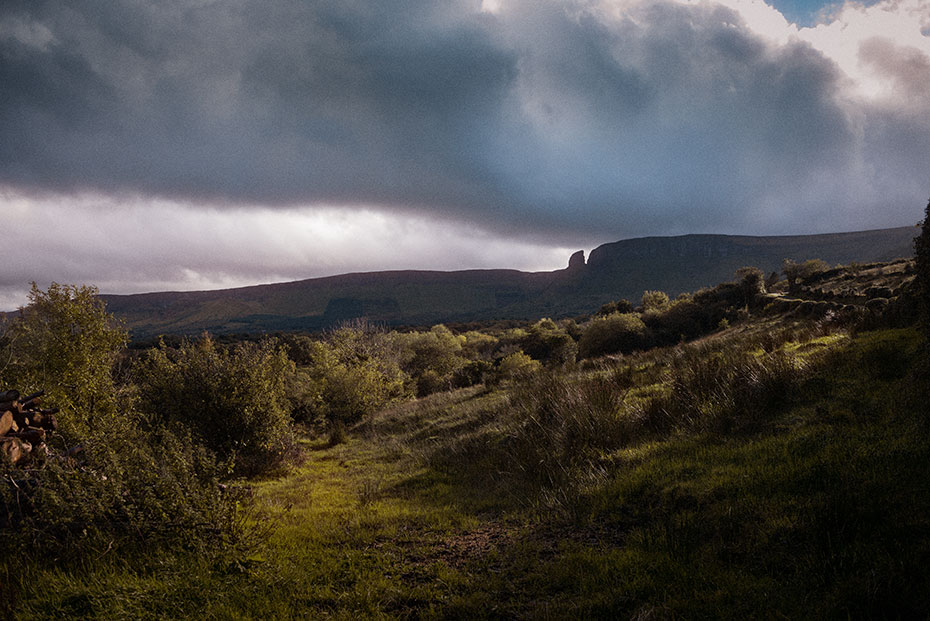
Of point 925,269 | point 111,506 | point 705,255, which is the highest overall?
point 705,255

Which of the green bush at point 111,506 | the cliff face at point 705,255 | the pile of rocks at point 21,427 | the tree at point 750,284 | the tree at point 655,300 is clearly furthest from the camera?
the cliff face at point 705,255

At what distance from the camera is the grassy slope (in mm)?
3637

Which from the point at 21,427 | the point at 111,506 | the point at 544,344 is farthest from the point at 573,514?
the point at 544,344

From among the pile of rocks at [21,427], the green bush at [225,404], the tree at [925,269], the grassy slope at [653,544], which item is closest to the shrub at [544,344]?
the green bush at [225,404]

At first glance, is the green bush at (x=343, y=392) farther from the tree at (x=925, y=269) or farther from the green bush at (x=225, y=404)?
the tree at (x=925, y=269)

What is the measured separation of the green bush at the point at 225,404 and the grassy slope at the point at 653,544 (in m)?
6.64

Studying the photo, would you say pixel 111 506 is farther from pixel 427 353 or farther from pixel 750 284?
pixel 427 353

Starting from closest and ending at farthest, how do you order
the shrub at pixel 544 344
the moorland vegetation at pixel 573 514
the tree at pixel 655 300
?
the moorland vegetation at pixel 573 514 < the shrub at pixel 544 344 < the tree at pixel 655 300

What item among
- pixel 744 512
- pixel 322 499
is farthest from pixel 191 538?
pixel 744 512

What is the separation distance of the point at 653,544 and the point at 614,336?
35.4 metres

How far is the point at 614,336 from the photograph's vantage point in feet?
125

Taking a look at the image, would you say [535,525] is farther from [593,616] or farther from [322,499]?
[322,499]

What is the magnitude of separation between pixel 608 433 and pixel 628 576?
14.7 feet

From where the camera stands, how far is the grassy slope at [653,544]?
364cm
